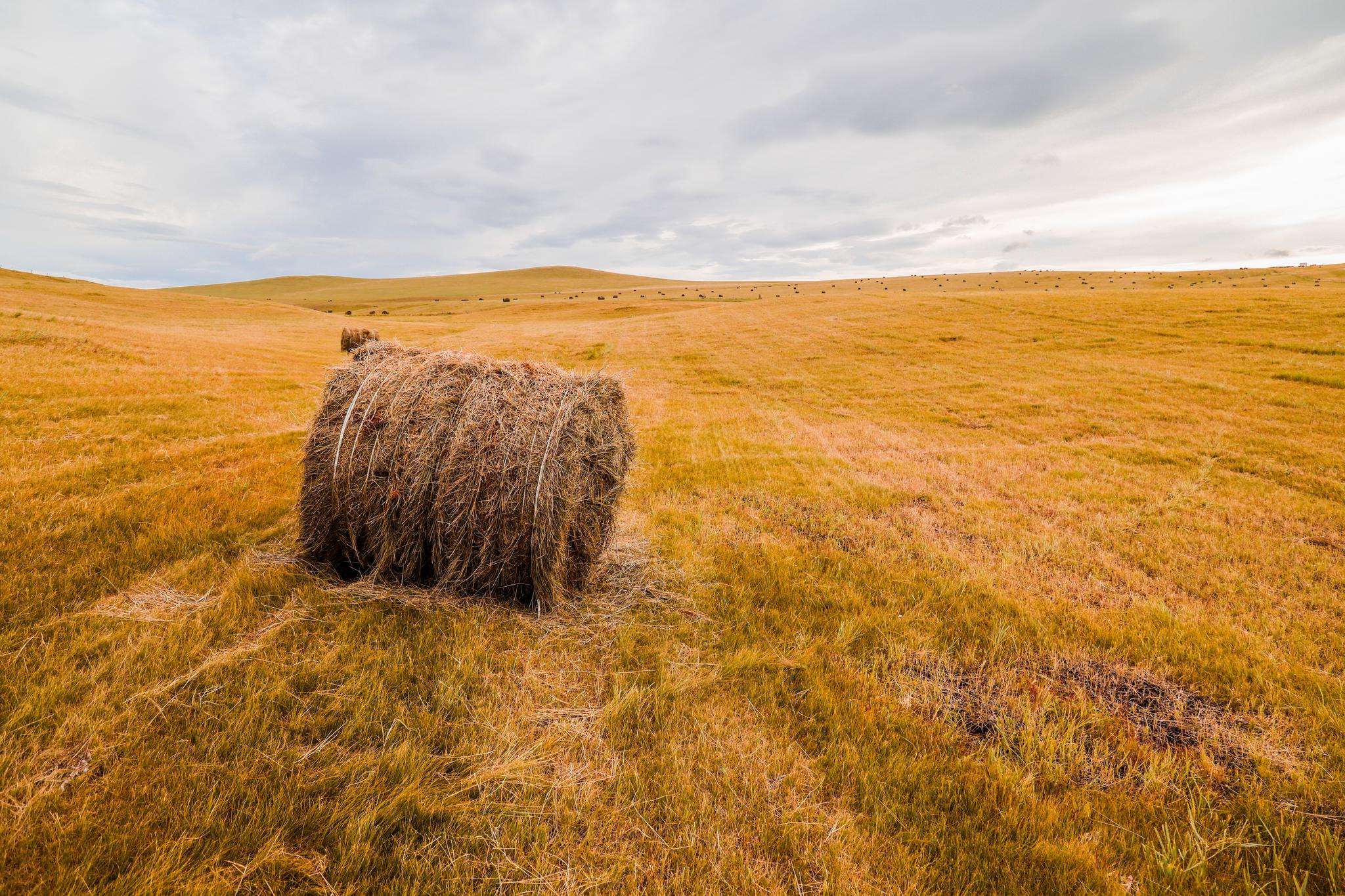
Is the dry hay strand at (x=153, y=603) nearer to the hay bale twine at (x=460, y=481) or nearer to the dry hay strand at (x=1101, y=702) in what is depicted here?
the hay bale twine at (x=460, y=481)

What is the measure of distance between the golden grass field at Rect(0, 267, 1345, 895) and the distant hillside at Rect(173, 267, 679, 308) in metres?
95.6

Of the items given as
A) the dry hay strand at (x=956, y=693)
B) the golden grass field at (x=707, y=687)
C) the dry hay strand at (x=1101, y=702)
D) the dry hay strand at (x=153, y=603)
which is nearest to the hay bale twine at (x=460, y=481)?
the golden grass field at (x=707, y=687)

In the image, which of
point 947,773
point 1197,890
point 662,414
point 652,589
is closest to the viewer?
point 1197,890

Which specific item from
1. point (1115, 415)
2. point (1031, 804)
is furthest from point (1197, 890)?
point (1115, 415)

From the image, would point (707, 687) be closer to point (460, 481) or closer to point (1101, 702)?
point (460, 481)

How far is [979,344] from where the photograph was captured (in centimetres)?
2250

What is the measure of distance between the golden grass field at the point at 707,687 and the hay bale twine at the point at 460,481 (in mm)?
357

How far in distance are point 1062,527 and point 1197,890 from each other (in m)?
5.07

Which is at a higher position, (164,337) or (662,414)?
(164,337)

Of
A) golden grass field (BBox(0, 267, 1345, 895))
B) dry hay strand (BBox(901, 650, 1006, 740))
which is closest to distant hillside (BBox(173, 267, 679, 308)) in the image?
golden grass field (BBox(0, 267, 1345, 895))

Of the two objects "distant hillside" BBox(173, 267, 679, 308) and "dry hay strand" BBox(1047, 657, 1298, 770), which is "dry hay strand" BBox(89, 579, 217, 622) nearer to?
"dry hay strand" BBox(1047, 657, 1298, 770)

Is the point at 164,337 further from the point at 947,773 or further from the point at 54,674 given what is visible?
the point at 947,773

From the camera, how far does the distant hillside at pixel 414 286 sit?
96062 millimetres

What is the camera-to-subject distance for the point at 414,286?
110812mm
